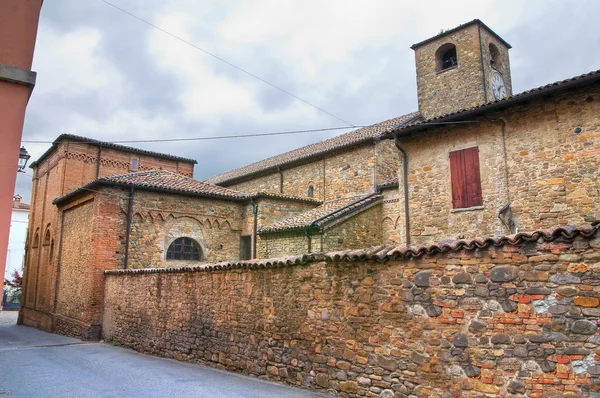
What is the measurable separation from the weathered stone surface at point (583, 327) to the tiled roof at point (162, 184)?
15049 millimetres

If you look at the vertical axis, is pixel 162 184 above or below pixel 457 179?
above

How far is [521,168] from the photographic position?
11.4 metres

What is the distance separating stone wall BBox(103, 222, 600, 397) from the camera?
5.01 metres

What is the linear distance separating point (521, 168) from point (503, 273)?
273 inches

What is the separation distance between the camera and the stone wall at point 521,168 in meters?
10.3

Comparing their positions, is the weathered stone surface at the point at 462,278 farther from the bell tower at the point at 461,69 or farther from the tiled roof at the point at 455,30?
the tiled roof at the point at 455,30

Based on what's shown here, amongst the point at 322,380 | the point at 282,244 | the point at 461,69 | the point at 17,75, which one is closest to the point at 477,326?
the point at 322,380

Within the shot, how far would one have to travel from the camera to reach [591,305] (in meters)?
4.87

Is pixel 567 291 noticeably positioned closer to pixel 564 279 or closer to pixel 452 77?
pixel 564 279

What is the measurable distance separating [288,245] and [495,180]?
302 inches

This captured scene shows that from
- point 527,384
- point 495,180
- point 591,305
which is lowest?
point 527,384

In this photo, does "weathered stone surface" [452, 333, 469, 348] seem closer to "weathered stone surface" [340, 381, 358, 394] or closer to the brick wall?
"weathered stone surface" [340, 381, 358, 394]

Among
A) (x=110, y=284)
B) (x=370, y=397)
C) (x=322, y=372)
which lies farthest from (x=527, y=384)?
(x=110, y=284)

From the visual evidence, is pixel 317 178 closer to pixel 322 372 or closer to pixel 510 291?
pixel 322 372
